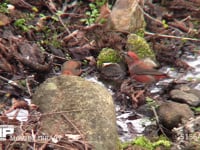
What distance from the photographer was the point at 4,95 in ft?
24.3

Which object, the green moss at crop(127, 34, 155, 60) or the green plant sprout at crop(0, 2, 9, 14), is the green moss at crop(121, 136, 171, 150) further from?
the green plant sprout at crop(0, 2, 9, 14)

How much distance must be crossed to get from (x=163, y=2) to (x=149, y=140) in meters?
5.24

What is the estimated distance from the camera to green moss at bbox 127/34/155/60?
8.86 meters

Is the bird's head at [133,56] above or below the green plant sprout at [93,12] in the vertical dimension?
below

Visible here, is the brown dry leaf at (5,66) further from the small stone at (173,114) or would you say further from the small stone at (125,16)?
the small stone at (173,114)

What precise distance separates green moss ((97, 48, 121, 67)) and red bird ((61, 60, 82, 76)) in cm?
46

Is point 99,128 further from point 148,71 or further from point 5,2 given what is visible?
point 5,2

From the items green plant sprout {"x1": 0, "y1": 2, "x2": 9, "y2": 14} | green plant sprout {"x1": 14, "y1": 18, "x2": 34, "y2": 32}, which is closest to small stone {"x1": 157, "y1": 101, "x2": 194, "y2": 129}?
green plant sprout {"x1": 14, "y1": 18, "x2": 34, "y2": 32}

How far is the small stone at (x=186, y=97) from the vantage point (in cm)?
749

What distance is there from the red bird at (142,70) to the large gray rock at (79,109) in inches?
71.2

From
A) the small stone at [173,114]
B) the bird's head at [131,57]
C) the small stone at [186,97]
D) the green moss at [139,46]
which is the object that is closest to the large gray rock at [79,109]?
the small stone at [173,114]

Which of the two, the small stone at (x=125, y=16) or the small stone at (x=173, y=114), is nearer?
the small stone at (x=173, y=114)

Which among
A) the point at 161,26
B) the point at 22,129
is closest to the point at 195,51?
the point at 161,26

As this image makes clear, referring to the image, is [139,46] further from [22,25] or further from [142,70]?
[22,25]
